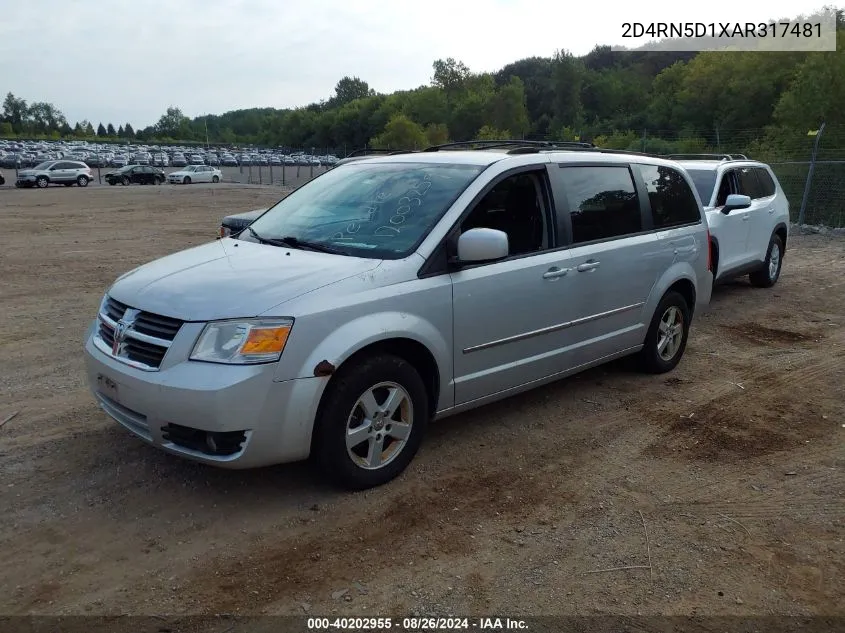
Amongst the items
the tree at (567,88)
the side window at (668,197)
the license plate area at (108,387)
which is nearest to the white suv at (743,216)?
the side window at (668,197)

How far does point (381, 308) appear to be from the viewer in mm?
3820

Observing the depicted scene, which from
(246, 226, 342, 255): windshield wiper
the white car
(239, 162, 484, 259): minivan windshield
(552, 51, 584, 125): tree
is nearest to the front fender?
(239, 162, 484, 259): minivan windshield

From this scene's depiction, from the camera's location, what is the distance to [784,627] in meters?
2.91

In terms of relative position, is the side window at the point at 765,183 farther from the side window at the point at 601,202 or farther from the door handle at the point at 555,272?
the door handle at the point at 555,272

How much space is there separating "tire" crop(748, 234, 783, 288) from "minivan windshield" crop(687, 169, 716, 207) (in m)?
1.65

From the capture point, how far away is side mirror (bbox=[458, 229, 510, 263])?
4027 millimetres

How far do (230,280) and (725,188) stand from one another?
766cm

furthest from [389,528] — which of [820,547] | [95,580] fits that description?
[820,547]

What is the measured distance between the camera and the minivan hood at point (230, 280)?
3576 millimetres

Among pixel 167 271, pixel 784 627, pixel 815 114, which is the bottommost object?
pixel 784 627

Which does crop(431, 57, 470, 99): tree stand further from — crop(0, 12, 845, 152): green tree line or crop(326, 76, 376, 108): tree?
crop(326, 76, 376, 108): tree

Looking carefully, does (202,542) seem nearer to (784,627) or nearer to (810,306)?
(784,627)

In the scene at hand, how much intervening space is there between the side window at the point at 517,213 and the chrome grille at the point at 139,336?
1.82 m

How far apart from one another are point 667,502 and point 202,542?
2.47 meters
